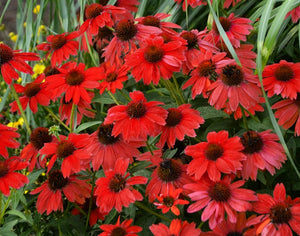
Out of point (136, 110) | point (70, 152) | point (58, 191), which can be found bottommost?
point (58, 191)

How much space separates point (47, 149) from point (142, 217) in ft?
0.81

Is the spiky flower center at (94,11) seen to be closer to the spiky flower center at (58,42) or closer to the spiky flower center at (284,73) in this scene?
the spiky flower center at (58,42)

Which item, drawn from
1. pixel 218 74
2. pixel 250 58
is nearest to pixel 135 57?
pixel 218 74

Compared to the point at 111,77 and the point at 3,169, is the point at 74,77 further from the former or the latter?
the point at 3,169

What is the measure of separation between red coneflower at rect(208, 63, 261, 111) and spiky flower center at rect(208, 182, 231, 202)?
0.16 metres

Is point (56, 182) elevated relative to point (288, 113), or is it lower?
lower

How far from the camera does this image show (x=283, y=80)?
94cm

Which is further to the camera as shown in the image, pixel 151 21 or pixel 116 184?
pixel 151 21

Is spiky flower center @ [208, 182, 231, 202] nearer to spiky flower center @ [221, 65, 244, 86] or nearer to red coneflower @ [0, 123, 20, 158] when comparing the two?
spiky flower center @ [221, 65, 244, 86]

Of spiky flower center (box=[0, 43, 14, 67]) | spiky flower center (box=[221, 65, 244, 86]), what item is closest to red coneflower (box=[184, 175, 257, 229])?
spiky flower center (box=[221, 65, 244, 86])

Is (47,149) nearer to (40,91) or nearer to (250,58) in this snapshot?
(40,91)

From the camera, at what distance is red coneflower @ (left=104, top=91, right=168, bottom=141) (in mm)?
901

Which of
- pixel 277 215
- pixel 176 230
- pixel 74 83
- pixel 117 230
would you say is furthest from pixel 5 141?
pixel 277 215

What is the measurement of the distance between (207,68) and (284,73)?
15cm
